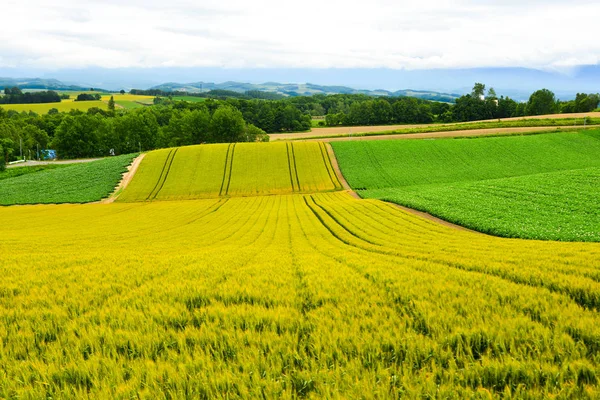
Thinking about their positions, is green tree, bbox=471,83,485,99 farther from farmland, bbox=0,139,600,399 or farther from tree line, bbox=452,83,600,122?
farmland, bbox=0,139,600,399

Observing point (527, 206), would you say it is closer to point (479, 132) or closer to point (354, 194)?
point (354, 194)

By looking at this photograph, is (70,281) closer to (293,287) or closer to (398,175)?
(293,287)

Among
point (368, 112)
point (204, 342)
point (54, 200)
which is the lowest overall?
point (54, 200)

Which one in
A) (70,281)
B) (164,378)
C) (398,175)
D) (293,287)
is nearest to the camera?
(164,378)

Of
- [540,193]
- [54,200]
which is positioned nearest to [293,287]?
[540,193]

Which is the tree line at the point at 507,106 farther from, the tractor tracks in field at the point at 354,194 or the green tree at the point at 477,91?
the tractor tracks in field at the point at 354,194

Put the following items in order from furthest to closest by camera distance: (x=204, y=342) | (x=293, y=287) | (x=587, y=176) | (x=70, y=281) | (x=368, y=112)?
(x=368, y=112) < (x=587, y=176) < (x=70, y=281) < (x=293, y=287) < (x=204, y=342)

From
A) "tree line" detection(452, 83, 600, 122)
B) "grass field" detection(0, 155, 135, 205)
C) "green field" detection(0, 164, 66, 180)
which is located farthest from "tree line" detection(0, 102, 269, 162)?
"tree line" detection(452, 83, 600, 122)

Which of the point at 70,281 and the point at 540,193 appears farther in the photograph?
the point at 540,193
